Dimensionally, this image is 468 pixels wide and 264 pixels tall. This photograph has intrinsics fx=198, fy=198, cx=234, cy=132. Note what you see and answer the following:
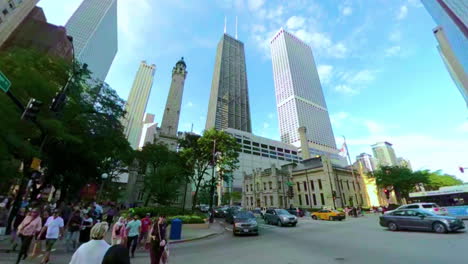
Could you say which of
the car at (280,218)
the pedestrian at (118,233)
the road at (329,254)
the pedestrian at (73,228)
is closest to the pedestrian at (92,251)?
the pedestrian at (118,233)

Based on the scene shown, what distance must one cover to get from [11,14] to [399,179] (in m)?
84.5

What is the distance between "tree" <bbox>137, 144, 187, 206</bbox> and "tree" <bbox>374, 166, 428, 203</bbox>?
41032 millimetres

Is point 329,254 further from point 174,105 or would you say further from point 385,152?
point 385,152

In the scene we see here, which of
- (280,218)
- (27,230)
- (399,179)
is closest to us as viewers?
(27,230)

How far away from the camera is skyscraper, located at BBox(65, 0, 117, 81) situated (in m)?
72.2

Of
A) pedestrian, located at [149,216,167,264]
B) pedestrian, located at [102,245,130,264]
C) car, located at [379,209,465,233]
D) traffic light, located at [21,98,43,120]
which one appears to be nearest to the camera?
pedestrian, located at [102,245,130,264]

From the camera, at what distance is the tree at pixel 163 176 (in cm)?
2627

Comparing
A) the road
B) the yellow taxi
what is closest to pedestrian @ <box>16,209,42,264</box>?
the road

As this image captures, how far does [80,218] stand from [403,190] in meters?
55.1

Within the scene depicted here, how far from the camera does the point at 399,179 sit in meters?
40.0

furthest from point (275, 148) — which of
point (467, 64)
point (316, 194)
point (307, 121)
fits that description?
point (467, 64)

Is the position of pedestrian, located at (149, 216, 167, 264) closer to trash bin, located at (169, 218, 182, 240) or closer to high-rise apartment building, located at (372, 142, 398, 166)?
trash bin, located at (169, 218, 182, 240)

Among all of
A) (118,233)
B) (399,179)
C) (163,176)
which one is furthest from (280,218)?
(399,179)

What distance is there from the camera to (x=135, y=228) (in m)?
8.43
